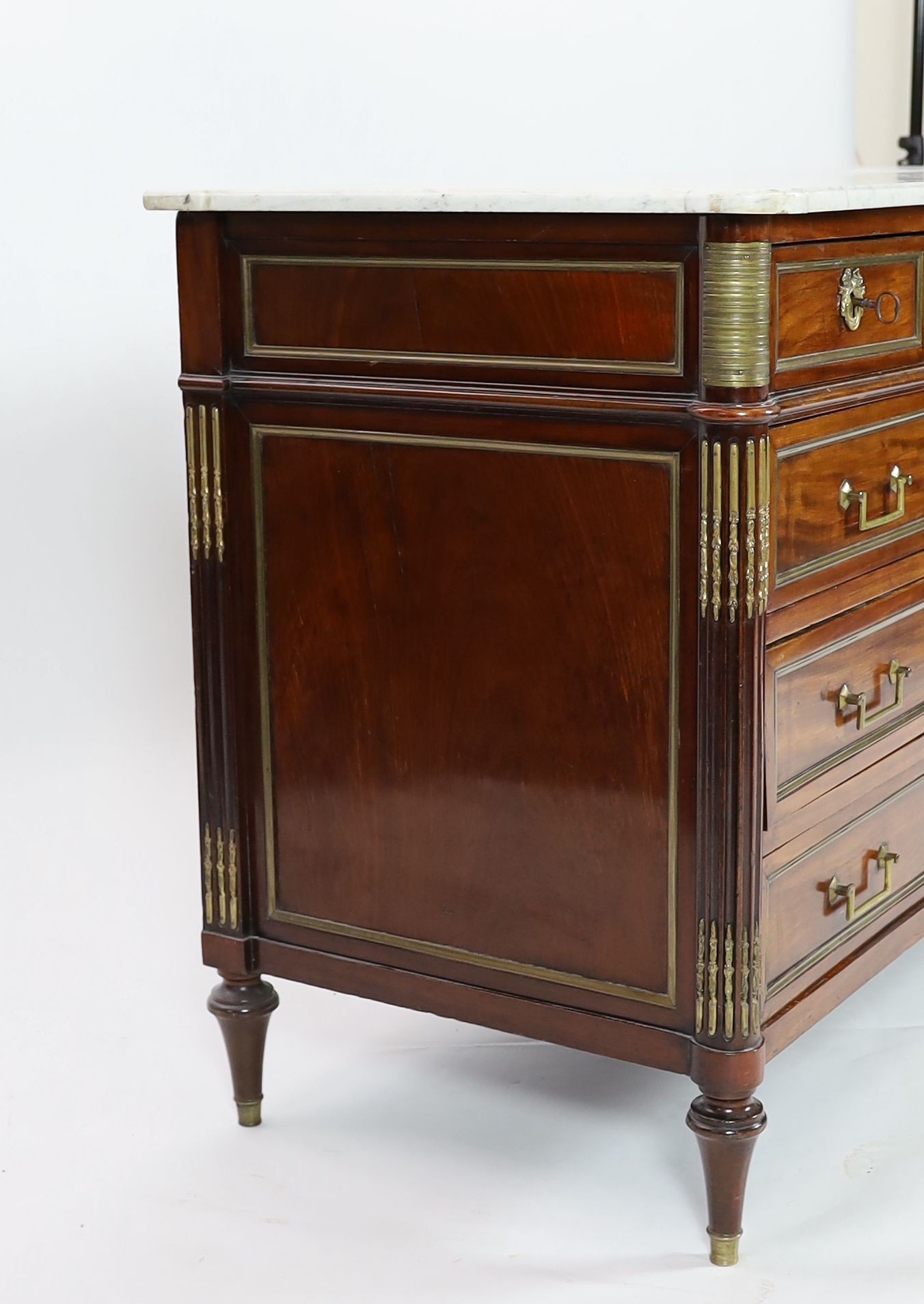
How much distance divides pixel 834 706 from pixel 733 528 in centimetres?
38

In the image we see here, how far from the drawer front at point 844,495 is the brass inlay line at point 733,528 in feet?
0.27

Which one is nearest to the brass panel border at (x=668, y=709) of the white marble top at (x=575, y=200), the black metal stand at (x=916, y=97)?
the white marble top at (x=575, y=200)

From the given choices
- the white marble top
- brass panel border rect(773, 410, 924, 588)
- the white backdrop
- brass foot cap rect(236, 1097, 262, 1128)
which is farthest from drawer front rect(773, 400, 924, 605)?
brass foot cap rect(236, 1097, 262, 1128)

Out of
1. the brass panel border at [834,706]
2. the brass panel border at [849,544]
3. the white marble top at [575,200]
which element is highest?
the white marble top at [575,200]

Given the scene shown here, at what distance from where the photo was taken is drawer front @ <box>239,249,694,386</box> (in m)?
2.15

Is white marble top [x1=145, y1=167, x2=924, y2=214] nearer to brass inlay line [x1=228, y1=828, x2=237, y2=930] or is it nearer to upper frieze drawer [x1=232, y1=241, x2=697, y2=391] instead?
upper frieze drawer [x1=232, y1=241, x2=697, y2=391]

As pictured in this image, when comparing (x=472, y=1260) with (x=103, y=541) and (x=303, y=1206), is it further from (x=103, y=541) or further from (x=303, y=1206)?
(x=103, y=541)

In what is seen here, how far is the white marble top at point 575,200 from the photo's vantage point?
2.03 m

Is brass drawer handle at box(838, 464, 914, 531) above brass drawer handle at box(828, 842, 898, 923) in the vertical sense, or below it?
above

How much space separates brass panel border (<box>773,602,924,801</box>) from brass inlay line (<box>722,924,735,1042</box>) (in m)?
0.18

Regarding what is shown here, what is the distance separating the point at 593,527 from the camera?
2254 mm

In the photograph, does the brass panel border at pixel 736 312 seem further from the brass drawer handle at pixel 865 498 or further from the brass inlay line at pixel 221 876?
the brass inlay line at pixel 221 876

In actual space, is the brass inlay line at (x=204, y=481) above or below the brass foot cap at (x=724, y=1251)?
above

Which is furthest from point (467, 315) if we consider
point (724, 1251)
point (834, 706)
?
point (724, 1251)
